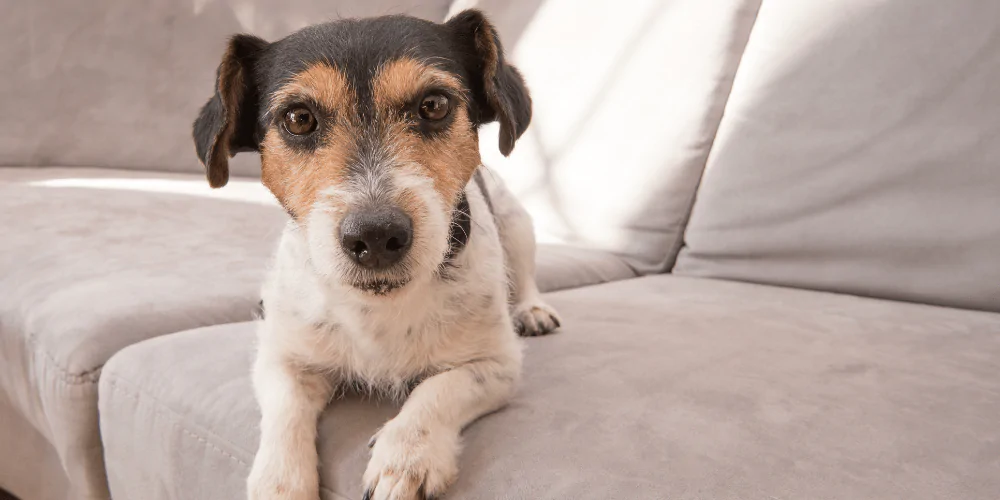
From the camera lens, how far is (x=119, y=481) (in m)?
1.23

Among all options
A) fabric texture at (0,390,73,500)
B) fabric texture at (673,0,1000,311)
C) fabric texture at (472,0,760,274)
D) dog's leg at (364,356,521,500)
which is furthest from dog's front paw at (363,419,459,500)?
fabric texture at (472,0,760,274)

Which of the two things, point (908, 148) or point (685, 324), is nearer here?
point (685, 324)

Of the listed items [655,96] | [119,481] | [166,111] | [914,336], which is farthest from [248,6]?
[914,336]

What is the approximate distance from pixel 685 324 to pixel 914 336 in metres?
0.43

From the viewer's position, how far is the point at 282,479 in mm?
893

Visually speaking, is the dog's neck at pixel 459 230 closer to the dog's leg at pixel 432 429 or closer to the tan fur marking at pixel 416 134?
the tan fur marking at pixel 416 134

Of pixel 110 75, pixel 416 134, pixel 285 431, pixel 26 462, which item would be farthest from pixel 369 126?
pixel 110 75

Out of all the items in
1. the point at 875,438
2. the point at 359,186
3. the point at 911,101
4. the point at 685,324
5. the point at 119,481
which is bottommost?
the point at 119,481

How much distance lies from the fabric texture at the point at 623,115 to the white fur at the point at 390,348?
92 centimetres

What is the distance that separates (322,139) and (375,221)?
0.80 ft

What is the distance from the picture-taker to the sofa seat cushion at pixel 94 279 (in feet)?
4.18

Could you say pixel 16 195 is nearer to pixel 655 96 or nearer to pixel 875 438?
pixel 655 96

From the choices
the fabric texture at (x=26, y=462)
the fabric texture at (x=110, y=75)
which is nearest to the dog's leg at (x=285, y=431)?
the fabric texture at (x=26, y=462)

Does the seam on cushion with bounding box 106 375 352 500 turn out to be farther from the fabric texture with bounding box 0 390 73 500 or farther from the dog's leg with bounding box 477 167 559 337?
the dog's leg with bounding box 477 167 559 337
